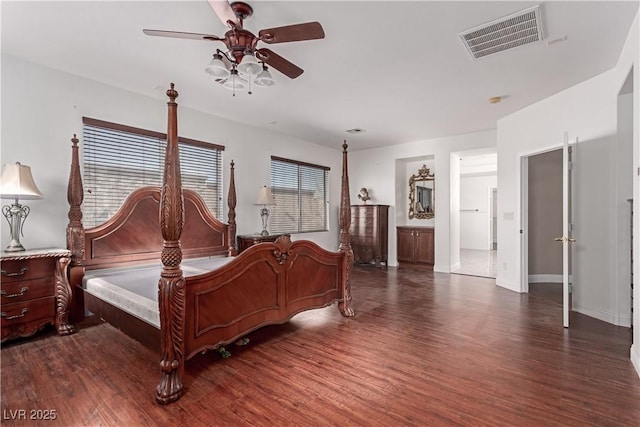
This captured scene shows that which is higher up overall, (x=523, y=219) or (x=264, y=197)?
(x=264, y=197)

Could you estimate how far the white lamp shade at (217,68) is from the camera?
2289 mm

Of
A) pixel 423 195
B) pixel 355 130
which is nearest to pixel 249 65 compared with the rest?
pixel 355 130

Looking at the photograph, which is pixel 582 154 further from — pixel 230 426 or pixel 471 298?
pixel 230 426

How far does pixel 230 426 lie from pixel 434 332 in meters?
2.14

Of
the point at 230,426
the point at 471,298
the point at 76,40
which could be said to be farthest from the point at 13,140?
the point at 471,298

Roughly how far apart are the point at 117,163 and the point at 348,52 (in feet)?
9.98

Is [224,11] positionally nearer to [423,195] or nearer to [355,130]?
[355,130]

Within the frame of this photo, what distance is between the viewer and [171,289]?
2027 mm

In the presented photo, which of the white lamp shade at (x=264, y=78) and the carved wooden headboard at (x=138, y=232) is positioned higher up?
the white lamp shade at (x=264, y=78)

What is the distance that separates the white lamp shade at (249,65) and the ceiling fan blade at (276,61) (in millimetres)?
113

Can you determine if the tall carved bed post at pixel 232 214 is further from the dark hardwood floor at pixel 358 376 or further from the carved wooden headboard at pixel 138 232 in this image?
the dark hardwood floor at pixel 358 376

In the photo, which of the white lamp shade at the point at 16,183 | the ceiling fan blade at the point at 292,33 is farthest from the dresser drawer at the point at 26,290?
the ceiling fan blade at the point at 292,33

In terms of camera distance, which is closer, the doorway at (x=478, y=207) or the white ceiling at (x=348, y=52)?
the white ceiling at (x=348, y=52)

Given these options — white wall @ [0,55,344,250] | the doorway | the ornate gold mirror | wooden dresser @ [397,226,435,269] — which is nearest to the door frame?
wooden dresser @ [397,226,435,269]
